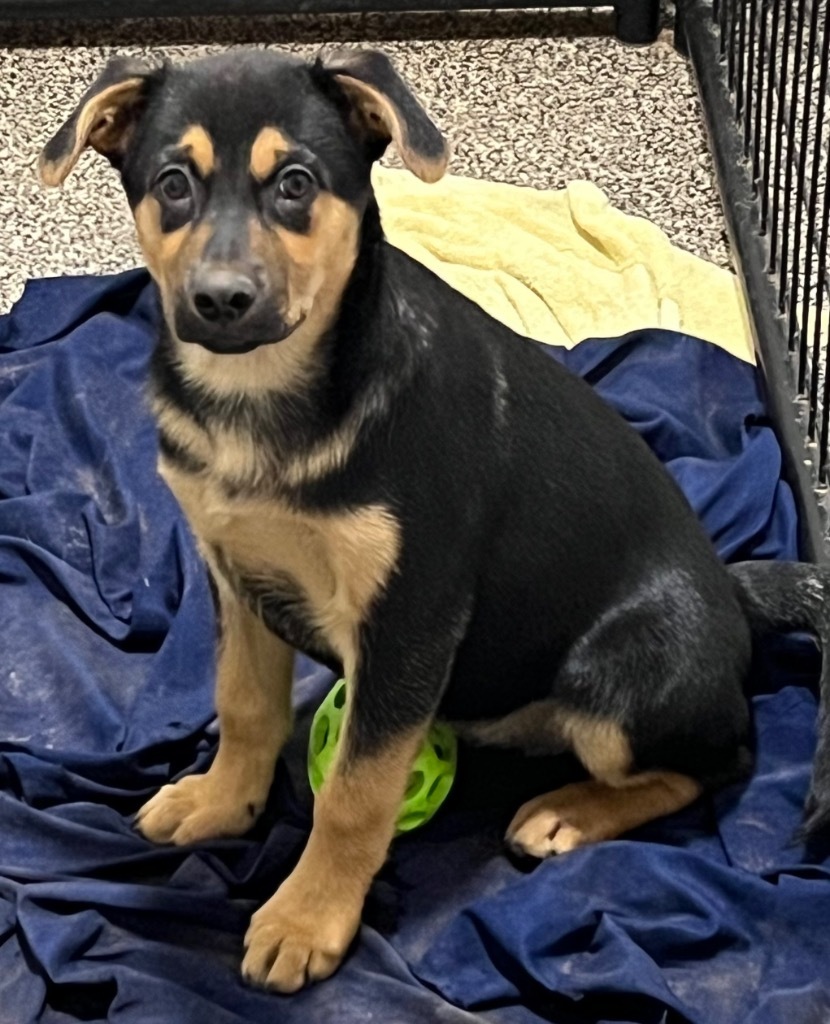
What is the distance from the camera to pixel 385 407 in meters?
2.10

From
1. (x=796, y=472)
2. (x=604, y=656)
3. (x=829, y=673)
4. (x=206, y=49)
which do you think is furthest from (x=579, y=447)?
(x=206, y=49)

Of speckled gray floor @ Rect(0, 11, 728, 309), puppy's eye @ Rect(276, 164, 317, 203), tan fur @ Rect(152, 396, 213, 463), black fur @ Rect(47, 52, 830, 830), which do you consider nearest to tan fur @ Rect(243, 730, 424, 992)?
Answer: black fur @ Rect(47, 52, 830, 830)

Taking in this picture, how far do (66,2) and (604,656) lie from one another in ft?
10.7

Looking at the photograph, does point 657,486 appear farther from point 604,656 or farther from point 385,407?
point 385,407

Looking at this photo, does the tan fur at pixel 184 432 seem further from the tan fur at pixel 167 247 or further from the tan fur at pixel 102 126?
the tan fur at pixel 102 126

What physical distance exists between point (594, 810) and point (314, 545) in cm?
75

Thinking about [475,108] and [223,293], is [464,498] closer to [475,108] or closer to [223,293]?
[223,293]

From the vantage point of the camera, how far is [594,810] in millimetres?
2525

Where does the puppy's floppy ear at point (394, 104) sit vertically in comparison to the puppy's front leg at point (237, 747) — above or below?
above

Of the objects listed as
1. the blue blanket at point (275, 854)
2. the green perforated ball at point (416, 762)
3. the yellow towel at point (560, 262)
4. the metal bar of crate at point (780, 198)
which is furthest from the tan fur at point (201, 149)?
the yellow towel at point (560, 262)

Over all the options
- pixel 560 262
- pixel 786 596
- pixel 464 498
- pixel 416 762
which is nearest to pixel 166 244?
pixel 464 498

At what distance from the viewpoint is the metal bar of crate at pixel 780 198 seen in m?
3.15

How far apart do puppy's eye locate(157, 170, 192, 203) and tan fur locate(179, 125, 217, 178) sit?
0.09 feet

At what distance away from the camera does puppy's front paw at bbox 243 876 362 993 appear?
7.58 feet
